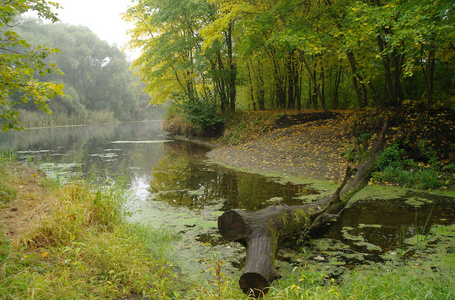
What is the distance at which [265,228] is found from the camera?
347 centimetres

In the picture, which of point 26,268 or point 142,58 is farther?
point 142,58

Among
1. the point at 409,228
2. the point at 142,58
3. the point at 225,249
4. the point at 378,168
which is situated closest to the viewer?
the point at 225,249

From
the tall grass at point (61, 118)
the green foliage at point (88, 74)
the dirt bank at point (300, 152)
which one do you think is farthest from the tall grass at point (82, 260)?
the green foliage at point (88, 74)

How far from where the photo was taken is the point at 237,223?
3.45m

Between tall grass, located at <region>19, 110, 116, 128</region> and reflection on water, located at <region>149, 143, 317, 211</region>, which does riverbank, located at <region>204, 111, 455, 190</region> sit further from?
tall grass, located at <region>19, 110, 116, 128</region>

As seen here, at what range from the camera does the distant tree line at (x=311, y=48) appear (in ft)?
24.0

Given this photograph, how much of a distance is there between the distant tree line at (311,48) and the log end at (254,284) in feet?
19.9

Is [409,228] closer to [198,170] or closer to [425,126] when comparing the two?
[425,126]

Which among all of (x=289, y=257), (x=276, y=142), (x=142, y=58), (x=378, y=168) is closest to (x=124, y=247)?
(x=289, y=257)

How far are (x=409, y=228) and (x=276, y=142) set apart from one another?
25.9 feet

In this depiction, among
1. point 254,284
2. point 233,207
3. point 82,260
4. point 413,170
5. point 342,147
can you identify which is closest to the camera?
point 254,284

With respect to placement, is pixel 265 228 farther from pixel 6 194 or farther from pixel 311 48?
pixel 311 48

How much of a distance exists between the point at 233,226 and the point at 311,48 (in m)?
7.70

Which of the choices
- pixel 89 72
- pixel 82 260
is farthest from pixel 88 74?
pixel 82 260
